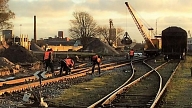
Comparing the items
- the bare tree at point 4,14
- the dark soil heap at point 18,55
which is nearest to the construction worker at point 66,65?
the dark soil heap at point 18,55

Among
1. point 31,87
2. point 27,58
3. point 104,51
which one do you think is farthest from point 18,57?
point 104,51

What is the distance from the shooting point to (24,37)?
281ft

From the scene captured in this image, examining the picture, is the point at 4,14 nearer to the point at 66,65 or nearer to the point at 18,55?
the point at 18,55

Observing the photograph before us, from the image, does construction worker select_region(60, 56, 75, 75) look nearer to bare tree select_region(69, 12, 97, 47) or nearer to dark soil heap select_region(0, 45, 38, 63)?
dark soil heap select_region(0, 45, 38, 63)

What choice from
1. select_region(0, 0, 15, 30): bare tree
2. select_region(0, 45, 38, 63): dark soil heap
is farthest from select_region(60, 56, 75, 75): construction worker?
select_region(0, 0, 15, 30): bare tree

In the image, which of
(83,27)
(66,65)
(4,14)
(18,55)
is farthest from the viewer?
(83,27)

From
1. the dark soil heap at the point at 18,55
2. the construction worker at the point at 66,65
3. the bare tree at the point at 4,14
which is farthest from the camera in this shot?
the bare tree at the point at 4,14

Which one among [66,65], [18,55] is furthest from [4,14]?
[66,65]

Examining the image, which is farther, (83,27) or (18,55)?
(83,27)

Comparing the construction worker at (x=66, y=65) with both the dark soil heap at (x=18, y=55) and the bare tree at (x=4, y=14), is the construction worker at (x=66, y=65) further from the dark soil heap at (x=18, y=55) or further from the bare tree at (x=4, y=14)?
the bare tree at (x=4, y=14)

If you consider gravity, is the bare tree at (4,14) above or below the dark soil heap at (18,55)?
above

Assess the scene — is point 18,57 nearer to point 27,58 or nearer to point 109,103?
point 27,58

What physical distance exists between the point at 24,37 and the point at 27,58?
4409 centimetres

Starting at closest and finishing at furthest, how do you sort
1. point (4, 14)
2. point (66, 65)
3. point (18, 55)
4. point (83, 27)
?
point (66, 65) < point (18, 55) < point (4, 14) < point (83, 27)
